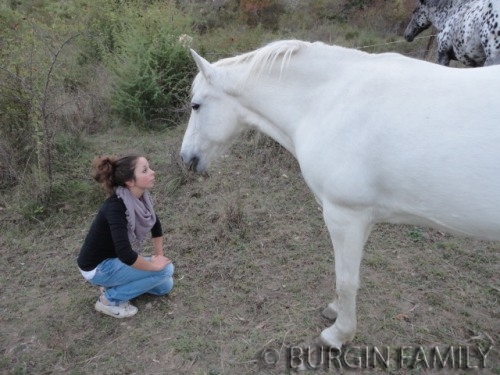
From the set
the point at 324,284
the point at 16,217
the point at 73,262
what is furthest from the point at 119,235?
the point at 16,217

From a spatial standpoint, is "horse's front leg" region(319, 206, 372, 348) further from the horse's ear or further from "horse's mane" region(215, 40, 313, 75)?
the horse's ear

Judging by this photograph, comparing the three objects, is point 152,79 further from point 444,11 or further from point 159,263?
point 444,11

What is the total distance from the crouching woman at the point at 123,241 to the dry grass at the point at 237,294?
0.18m

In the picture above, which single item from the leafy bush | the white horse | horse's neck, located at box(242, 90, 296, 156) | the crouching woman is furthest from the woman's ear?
the leafy bush

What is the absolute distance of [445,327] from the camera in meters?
2.63

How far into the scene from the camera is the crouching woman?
A: 249 cm

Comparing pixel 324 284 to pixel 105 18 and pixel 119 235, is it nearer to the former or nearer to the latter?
pixel 119 235

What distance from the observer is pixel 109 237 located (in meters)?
2.65

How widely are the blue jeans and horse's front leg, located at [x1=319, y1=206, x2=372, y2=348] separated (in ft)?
3.89

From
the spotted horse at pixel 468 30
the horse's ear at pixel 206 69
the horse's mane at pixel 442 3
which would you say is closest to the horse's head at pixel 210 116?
the horse's ear at pixel 206 69

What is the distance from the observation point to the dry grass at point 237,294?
254 centimetres

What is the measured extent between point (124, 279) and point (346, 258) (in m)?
1.50

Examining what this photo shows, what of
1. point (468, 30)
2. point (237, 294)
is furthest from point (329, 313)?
point (468, 30)

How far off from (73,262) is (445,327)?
2.95m
